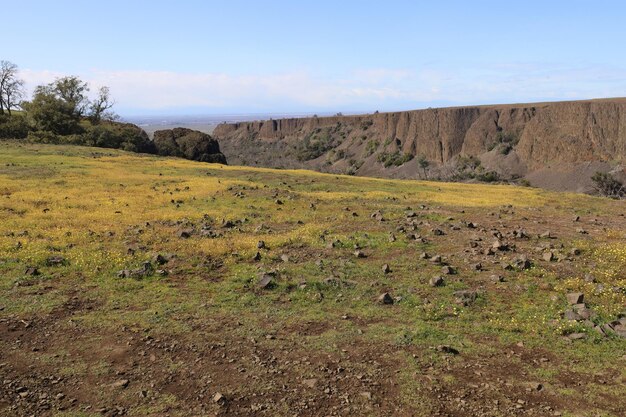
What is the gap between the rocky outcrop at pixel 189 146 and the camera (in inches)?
3024

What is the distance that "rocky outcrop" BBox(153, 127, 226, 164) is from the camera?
76812mm

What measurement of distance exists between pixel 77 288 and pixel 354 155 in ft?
408

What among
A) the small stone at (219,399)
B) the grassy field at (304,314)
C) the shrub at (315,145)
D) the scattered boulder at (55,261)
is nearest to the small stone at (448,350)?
the grassy field at (304,314)

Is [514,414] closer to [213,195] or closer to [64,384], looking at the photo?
[64,384]

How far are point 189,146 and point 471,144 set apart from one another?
70.7 m

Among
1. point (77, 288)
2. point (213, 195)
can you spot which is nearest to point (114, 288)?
point (77, 288)

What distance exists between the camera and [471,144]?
374 feet

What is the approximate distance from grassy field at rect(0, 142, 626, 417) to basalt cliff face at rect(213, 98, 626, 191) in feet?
253

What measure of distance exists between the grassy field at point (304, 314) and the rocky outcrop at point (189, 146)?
53.1m

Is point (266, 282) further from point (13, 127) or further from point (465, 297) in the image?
point (13, 127)

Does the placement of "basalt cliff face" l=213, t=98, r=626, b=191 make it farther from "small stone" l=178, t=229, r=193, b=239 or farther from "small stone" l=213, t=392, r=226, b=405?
"small stone" l=213, t=392, r=226, b=405

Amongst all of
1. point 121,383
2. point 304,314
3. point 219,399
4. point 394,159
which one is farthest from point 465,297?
point 394,159

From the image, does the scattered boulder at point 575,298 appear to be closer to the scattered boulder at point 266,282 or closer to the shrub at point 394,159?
the scattered boulder at point 266,282

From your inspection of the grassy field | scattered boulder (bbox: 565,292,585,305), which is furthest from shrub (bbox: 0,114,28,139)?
scattered boulder (bbox: 565,292,585,305)
